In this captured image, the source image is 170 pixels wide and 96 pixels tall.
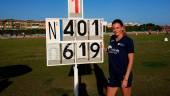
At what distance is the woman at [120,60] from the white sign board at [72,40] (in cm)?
157

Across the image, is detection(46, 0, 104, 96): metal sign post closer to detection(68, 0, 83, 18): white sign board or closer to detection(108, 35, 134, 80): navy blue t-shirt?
detection(68, 0, 83, 18): white sign board

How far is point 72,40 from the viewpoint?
7.91 m

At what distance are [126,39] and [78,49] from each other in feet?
6.33

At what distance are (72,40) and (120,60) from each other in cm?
186

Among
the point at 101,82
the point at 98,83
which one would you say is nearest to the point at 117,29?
the point at 98,83

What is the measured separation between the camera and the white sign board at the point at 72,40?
7.78 m

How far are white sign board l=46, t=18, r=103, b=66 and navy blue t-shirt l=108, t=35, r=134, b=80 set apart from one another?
1.60 metres

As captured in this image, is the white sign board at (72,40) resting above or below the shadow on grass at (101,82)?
above

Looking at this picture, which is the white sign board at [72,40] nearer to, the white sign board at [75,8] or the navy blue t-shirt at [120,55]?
the white sign board at [75,8]

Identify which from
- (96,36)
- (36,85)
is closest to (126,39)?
(96,36)

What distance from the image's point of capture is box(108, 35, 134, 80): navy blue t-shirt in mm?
6328

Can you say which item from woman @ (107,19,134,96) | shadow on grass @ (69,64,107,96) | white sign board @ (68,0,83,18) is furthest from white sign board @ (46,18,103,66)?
shadow on grass @ (69,64,107,96)

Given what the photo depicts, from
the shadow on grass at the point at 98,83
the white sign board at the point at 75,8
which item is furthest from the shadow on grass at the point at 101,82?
the white sign board at the point at 75,8

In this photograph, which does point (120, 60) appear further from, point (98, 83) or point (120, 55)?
point (98, 83)
